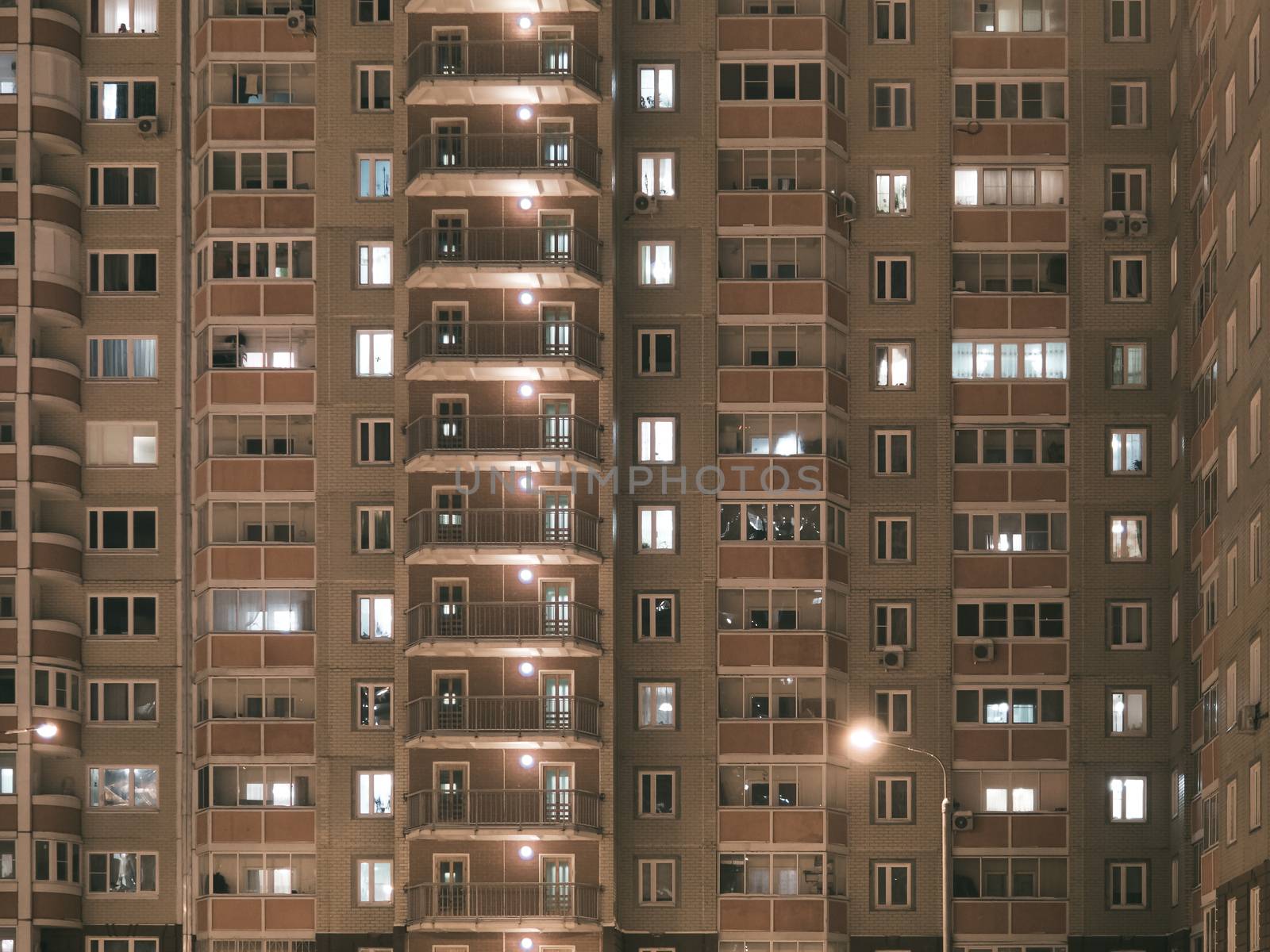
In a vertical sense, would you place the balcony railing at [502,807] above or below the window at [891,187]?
below

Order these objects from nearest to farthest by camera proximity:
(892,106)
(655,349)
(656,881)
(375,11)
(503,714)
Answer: (503,714), (656,881), (655,349), (892,106), (375,11)

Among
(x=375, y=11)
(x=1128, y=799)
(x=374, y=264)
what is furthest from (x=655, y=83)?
(x=1128, y=799)

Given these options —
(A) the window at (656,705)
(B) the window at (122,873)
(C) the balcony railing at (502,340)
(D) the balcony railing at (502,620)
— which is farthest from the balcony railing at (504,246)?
(B) the window at (122,873)

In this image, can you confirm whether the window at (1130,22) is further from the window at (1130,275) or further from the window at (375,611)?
the window at (375,611)

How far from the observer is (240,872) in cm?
7625

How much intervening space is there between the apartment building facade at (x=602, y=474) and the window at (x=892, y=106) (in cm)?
16

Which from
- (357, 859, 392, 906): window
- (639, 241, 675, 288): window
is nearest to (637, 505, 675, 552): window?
(639, 241, 675, 288): window

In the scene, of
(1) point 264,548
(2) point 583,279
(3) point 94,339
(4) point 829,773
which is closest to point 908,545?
(4) point 829,773

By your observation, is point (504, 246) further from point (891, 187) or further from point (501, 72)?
point (891, 187)

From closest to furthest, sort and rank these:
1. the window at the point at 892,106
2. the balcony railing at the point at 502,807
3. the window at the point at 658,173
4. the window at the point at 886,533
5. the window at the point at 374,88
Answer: the balcony railing at the point at 502,807
the window at the point at 886,533
the window at the point at 658,173
the window at the point at 374,88
the window at the point at 892,106

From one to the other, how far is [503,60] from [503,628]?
15281mm

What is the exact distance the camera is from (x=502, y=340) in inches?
3019

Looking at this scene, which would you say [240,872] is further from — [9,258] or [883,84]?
[883,84]

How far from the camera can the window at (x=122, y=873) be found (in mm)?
76312
